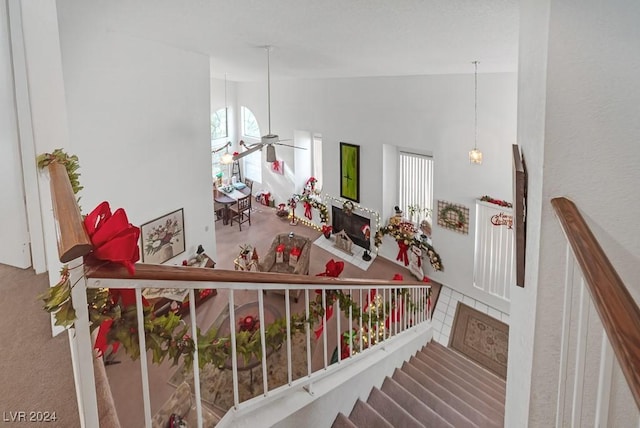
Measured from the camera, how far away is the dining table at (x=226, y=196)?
34.3 feet

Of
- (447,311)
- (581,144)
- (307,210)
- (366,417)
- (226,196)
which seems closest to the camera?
(581,144)

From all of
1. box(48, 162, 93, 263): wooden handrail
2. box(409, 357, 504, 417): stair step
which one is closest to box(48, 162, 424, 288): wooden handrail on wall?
box(48, 162, 93, 263): wooden handrail

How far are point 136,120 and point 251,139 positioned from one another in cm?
738

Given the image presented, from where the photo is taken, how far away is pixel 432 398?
10.6 feet

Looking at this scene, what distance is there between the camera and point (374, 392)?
2.91 metres

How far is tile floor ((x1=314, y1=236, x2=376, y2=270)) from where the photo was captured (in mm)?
8312

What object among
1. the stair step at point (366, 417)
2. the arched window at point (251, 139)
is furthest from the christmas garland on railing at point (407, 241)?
the arched window at point (251, 139)

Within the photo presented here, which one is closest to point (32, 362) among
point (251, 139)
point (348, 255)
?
point (348, 255)

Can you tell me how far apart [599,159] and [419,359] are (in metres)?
3.47

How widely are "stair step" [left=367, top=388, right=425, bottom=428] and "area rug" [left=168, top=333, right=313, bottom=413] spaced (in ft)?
2.29

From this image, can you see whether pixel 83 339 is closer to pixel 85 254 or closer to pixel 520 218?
pixel 85 254

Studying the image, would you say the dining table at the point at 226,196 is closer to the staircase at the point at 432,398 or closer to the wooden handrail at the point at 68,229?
the staircase at the point at 432,398

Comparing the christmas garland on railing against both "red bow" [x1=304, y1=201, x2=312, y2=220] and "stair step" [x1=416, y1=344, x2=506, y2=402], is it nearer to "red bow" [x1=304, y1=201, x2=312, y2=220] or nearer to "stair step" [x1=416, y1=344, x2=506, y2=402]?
"stair step" [x1=416, y1=344, x2=506, y2=402]

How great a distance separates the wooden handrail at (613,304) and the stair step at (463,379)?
10.8 feet
